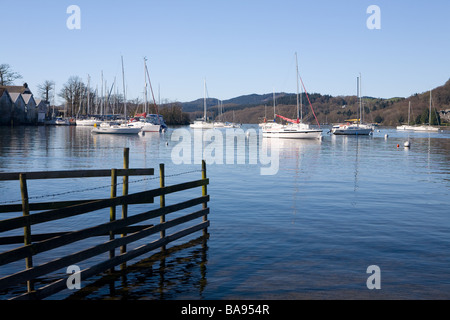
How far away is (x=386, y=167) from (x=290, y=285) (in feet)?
97.3

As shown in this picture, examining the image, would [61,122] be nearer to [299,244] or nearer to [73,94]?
[73,94]

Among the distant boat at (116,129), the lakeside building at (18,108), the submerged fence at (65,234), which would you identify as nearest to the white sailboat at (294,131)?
the distant boat at (116,129)

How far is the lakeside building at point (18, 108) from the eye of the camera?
11162cm

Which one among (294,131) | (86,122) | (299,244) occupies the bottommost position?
(299,244)

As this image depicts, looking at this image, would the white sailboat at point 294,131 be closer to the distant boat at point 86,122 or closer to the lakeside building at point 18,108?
the lakeside building at point 18,108

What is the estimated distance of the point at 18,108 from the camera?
4673 inches

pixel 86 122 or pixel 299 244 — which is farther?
pixel 86 122

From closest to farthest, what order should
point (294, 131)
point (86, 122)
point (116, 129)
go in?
point (294, 131)
point (116, 129)
point (86, 122)

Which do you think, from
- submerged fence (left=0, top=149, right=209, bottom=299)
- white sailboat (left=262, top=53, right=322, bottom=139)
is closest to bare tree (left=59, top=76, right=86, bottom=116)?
white sailboat (left=262, top=53, right=322, bottom=139)

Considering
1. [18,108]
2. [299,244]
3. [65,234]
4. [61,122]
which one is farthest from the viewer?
[61,122]

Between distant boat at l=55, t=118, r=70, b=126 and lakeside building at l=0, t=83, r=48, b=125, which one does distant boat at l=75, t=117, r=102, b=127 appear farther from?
lakeside building at l=0, t=83, r=48, b=125

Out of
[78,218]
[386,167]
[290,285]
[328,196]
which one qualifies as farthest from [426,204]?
[386,167]

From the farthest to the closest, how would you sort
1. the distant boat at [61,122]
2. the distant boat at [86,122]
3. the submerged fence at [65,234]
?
the distant boat at [61,122] → the distant boat at [86,122] → the submerged fence at [65,234]

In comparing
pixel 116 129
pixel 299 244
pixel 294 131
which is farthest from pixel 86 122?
pixel 299 244
